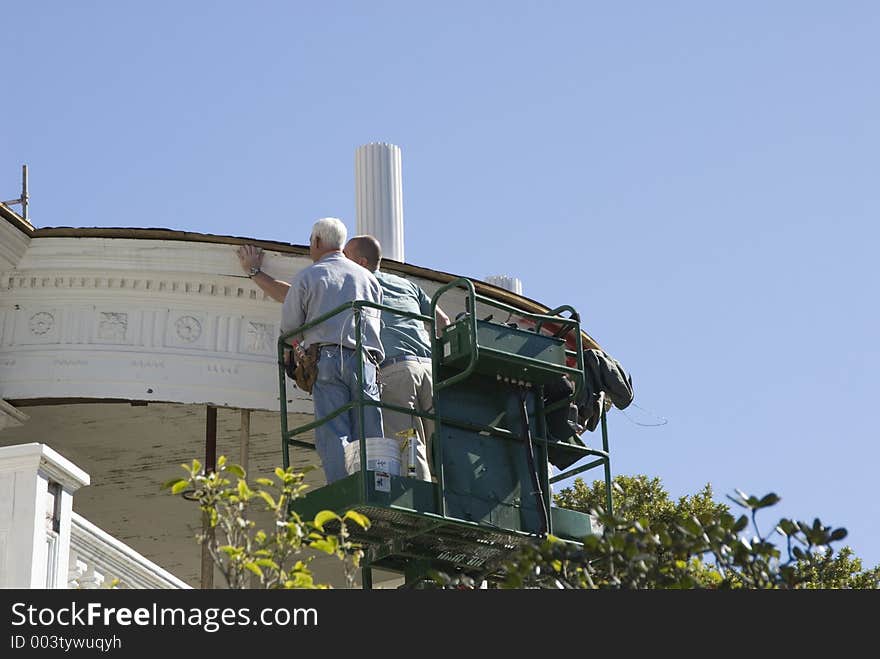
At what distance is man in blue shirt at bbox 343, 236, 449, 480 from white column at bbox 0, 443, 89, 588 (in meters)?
4.01

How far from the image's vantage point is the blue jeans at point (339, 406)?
14312mm

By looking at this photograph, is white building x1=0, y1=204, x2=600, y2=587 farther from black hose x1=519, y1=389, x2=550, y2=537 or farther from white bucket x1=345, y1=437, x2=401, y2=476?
white bucket x1=345, y1=437, x2=401, y2=476

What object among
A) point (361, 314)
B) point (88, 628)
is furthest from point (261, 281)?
point (88, 628)

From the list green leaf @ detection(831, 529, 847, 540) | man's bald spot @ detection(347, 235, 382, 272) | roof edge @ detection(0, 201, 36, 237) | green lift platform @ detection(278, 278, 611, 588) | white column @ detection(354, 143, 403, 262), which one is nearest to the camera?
green leaf @ detection(831, 529, 847, 540)

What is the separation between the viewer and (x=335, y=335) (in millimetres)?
14625

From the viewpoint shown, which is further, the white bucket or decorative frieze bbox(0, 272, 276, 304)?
decorative frieze bbox(0, 272, 276, 304)

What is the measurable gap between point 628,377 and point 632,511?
757cm

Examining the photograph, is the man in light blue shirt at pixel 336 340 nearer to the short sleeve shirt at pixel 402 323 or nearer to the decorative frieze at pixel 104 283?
the short sleeve shirt at pixel 402 323

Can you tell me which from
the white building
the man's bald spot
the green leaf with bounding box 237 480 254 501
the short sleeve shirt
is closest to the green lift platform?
the short sleeve shirt

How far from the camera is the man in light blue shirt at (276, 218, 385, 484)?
14.4 meters

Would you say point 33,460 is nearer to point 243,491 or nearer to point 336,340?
point 243,491

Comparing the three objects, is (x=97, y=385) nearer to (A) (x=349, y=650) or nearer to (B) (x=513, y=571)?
(B) (x=513, y=571)

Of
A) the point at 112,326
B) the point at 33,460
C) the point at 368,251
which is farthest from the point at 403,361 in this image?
the point at 33,460

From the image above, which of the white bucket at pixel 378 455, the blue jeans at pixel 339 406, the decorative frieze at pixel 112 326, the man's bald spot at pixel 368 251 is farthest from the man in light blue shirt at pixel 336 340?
the decorative frieze at pixel 112 326
